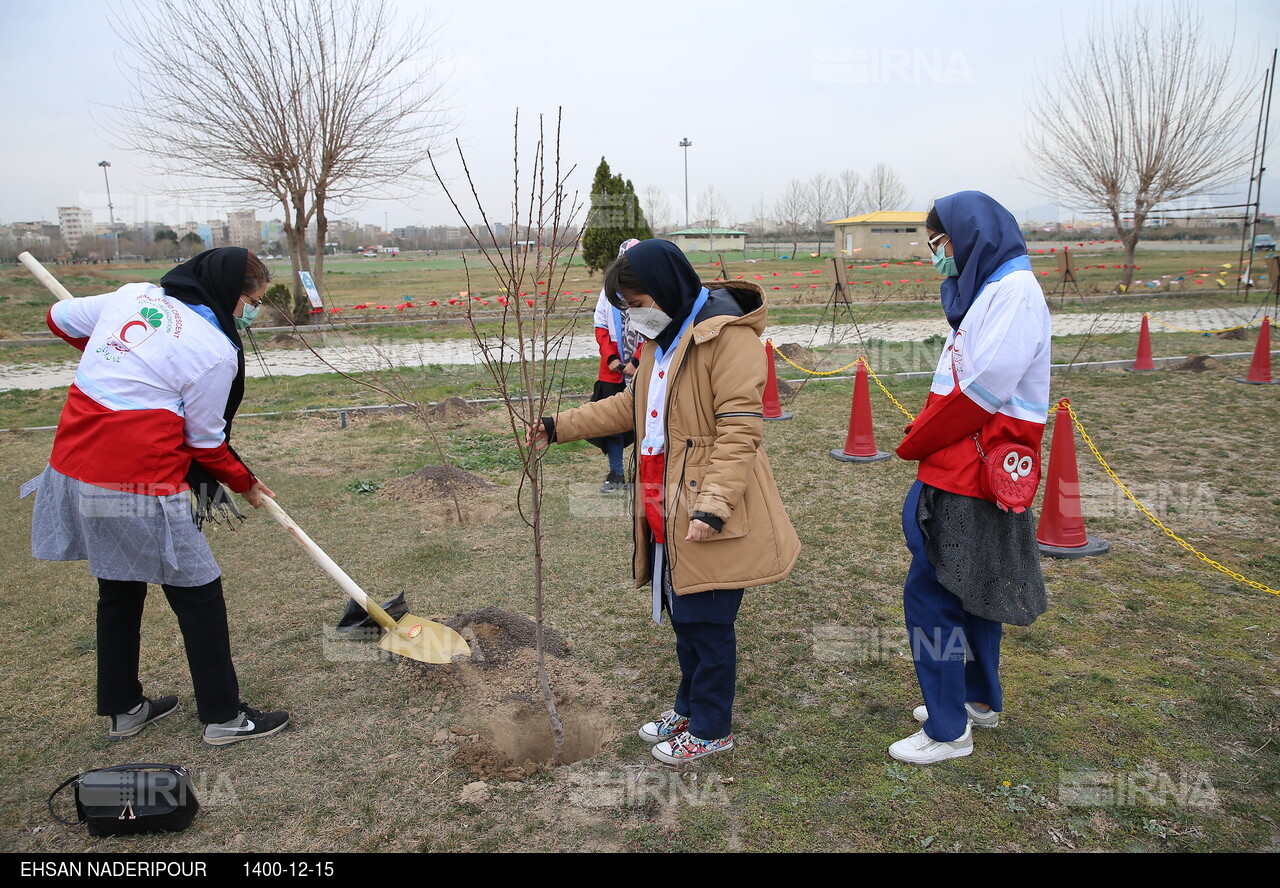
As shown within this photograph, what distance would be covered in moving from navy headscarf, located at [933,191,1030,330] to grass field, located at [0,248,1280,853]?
1645mm

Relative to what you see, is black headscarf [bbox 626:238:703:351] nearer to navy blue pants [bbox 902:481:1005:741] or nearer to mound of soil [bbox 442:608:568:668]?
navy blue pants [bbox 902:481:1005:741]

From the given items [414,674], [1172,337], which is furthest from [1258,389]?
[414,674]

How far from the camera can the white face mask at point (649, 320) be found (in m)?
2.79

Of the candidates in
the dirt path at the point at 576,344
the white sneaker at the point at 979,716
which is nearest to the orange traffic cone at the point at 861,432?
the white sneaker at the point at 979,716

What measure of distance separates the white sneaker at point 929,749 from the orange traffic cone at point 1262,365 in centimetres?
883

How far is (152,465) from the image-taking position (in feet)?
9.44

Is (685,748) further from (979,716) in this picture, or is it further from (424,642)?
(424,642)

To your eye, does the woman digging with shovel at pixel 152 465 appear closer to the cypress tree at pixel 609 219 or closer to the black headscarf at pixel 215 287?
the black headscarf at pixel 215 287

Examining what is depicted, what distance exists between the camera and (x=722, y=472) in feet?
8.54

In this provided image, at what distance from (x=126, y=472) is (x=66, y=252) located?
1784 inches

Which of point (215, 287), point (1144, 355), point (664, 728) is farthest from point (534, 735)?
point (1144, 355)

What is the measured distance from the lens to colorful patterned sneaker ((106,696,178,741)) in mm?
3197

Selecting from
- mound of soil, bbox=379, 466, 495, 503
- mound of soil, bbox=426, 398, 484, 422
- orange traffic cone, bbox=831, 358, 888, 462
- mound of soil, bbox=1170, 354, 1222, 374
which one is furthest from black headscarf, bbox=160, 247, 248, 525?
mound of soil, bbox=1170, 354, 1222, 374

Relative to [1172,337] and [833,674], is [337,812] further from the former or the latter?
[1172,337]
